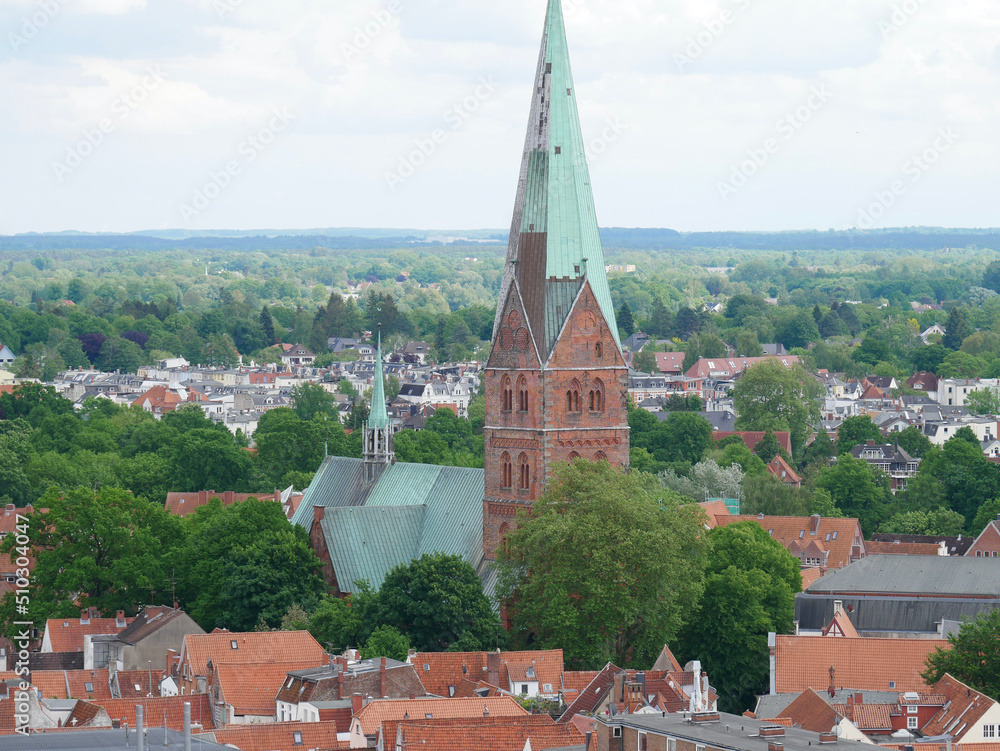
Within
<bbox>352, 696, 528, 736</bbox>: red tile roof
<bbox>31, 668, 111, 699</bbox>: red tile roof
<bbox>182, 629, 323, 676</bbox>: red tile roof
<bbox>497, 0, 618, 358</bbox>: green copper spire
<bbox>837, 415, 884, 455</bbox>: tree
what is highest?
<bbox>497, 0, 618, 358</bbox>: green copper spire

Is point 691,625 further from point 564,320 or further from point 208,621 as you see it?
point 208,621

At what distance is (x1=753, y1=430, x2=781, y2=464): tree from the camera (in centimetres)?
16062

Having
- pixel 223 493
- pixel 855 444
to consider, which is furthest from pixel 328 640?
pixel 855 444

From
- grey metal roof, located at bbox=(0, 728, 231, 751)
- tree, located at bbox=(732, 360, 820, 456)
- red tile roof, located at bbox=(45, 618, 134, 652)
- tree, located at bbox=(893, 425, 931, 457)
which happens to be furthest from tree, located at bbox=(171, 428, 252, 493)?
grey metal roof, located at bbox=(0, 728, 231, 751)

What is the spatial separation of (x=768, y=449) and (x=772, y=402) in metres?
18.4

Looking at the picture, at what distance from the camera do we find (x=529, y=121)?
78.6m

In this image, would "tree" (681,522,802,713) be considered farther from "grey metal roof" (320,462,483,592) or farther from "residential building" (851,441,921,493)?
"residential building" (851,441,921,493)

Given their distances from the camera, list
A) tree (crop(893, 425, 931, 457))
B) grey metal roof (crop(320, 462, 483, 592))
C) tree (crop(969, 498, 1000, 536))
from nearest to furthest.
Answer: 1. grey metal roof (crop(320, 462, 483, 592))
2. tree (crop(969, 498, 1000, 536))
3. tree (crop(893, 425, 931, 457))

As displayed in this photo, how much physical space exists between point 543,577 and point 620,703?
→ 11.2 m

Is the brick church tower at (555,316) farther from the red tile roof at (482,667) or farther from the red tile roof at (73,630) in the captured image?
the red tile roof at (73,630)

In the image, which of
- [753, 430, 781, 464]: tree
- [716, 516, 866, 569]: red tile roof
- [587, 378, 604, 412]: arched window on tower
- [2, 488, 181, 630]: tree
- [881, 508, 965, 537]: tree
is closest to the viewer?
[587, 378, 604, 412]: arched window on tower

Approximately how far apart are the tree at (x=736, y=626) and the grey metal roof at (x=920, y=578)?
10.3 ft

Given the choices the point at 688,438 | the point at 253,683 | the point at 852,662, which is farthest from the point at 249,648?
the point at 688,438

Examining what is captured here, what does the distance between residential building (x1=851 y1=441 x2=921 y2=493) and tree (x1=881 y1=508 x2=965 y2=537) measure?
2564 centimetres
